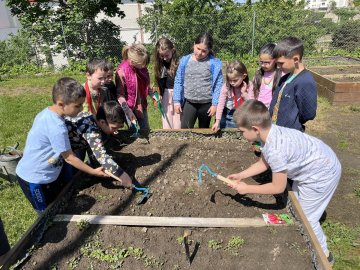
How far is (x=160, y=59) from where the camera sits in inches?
144

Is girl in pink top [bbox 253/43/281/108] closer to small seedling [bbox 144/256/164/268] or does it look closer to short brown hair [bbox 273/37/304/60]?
short brown hair [bbox 273/37/304/60]

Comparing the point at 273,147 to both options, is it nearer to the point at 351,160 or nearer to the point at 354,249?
the point at 354,249

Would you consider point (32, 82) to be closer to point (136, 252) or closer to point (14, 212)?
point (14, 212)

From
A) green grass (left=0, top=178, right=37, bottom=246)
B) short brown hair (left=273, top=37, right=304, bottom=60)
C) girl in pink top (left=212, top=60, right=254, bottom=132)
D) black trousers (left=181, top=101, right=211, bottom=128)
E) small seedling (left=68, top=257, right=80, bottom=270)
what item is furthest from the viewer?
black trousers (left=181, top=101, right=211, bottom=128)

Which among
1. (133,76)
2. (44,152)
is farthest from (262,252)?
(133,76)

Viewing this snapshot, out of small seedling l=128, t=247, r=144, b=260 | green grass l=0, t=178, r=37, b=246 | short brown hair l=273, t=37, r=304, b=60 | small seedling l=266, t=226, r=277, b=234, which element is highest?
short brown hair l=273, t=37, r=304, b=60

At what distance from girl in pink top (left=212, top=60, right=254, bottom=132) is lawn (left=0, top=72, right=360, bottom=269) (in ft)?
5.00

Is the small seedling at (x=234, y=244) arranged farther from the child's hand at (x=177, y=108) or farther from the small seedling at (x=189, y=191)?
the child's hand at (x=177, y=108)

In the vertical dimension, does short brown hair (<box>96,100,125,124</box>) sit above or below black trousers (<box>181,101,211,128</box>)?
above

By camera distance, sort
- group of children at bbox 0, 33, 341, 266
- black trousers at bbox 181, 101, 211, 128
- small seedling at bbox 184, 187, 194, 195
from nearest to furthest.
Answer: group of children at bbox 0, 33, 341, 266
small seedling at bbox 184, 187, 194, 195
black trousers at bbox 181, 101, 211, 128

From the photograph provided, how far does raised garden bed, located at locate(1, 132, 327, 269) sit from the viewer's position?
6.36 ft

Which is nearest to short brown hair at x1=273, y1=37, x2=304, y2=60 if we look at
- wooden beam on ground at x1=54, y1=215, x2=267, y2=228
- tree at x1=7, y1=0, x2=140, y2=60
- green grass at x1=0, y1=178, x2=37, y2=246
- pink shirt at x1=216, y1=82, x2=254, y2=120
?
pink shirt at x1=216, y1=82, x2=254, y2=120

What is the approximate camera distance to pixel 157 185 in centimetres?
277

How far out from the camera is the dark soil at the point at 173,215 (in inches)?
76.7
